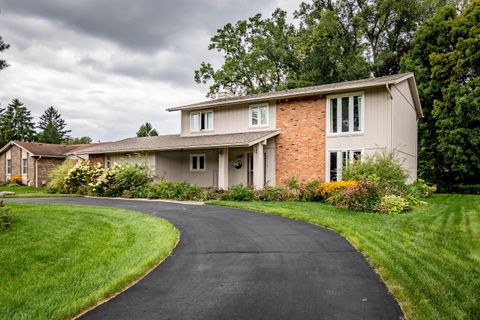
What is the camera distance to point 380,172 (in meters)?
15.1

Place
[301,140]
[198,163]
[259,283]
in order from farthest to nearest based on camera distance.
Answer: [198,163] → [301,140] → [259,283]

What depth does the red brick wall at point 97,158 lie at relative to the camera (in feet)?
82.9

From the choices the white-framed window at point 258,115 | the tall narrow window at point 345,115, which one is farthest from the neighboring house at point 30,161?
the tall narrow window at point 345,115

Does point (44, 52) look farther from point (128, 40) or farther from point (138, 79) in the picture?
point (138, 79)

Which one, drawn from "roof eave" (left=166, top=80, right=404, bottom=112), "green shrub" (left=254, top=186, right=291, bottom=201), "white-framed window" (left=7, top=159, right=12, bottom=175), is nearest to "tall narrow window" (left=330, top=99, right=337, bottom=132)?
"roof eave" (left=166, top=80, right=404, bottom=112)

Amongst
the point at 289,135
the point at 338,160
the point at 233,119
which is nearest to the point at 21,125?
the point at 233,119

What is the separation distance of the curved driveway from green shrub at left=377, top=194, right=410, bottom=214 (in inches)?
177

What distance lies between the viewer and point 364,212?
12164mm

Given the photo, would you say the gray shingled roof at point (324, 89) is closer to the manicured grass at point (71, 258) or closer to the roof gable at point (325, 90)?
the roof gable at point (325, 90)

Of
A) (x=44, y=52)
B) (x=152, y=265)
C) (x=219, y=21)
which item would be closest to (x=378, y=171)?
(x=152, y=265)

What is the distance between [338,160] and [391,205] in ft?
18.7

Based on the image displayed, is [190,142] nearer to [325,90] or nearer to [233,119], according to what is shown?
[233,119]

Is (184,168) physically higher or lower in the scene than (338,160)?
lower

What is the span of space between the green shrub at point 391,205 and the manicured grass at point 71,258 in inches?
283
